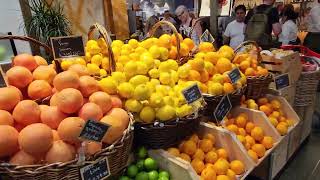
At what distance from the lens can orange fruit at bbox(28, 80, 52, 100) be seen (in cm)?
113

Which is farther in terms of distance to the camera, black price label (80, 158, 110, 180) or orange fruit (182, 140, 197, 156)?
orange fruit (182, 140, 197, 156)

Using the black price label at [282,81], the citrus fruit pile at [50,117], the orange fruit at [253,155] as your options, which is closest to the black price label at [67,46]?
the citrus fruit pile at [50,117]

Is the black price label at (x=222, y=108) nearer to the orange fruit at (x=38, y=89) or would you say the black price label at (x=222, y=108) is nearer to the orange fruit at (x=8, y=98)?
the orange fruit at (x=38, y=89)

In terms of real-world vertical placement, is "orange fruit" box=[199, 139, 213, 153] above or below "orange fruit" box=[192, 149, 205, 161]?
above

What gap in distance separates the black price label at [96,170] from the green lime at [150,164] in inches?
12.2

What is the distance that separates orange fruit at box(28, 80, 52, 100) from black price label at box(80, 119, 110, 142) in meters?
0.36

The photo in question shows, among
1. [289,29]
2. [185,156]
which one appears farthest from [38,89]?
[289,29]

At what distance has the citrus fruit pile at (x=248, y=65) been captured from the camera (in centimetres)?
196

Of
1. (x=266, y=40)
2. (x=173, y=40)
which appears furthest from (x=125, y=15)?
(x=173, y=40)

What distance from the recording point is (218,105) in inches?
62.7

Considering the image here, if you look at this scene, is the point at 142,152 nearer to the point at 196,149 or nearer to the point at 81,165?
the point at 196,149

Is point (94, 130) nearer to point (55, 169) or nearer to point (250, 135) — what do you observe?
point (55, 169)

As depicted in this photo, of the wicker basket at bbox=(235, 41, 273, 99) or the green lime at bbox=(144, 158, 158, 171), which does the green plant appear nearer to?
the wicker basket at bbox=(235, 41, 273, 99)

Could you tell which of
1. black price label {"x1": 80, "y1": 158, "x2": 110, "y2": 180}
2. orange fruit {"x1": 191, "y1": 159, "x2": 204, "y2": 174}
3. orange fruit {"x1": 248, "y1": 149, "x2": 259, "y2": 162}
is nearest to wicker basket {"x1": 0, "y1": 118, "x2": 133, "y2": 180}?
black price label {"x1": 80, "y1": 158, "x2": 110, "y2": 180}
